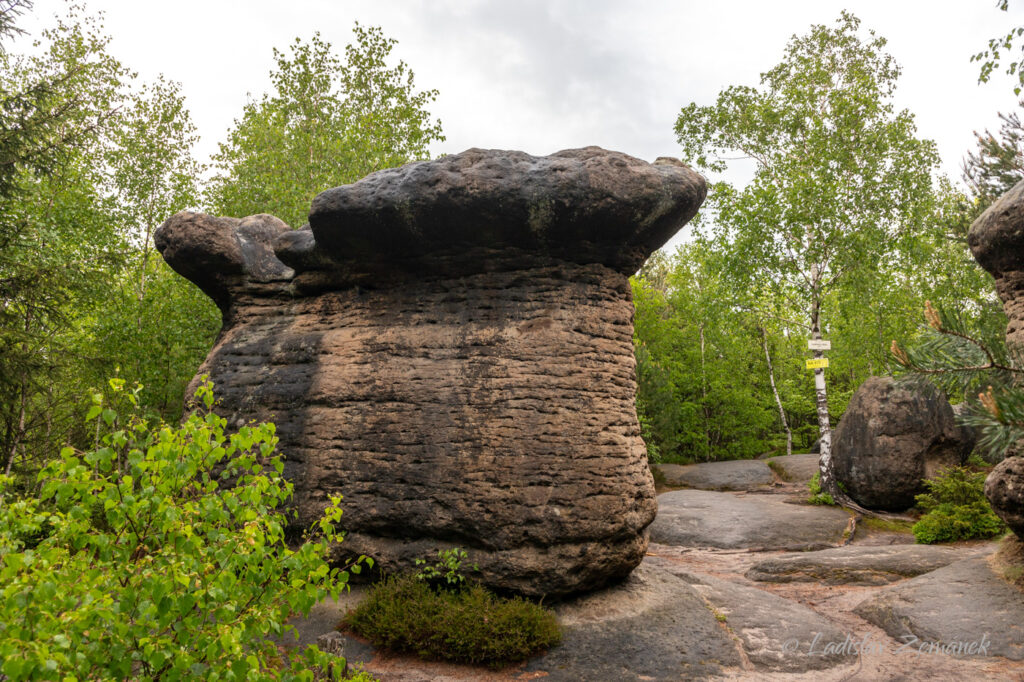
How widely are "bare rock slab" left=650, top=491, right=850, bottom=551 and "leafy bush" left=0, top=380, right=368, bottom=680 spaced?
38.4 ft

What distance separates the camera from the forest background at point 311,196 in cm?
1385

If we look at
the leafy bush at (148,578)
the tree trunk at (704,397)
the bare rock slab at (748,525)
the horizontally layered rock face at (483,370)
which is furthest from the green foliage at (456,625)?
the tree trunk at (704,397)

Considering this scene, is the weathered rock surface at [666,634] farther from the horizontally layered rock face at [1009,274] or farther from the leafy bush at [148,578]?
the leafy bush at [148,578]

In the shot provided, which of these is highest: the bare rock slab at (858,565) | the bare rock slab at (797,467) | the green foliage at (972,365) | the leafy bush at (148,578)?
the green foliage at (972,365)

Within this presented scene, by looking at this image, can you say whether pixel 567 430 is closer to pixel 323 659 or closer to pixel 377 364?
pixel 377 364

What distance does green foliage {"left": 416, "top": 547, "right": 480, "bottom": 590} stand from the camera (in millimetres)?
7500

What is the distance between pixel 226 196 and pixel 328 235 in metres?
14.1

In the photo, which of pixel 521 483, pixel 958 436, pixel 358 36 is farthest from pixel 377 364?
pixel 358 36

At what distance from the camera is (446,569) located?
25.0 feet

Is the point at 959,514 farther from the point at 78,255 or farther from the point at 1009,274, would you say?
the point at 78,255

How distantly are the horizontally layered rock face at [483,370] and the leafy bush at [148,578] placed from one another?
4.45m

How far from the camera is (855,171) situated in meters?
17.6

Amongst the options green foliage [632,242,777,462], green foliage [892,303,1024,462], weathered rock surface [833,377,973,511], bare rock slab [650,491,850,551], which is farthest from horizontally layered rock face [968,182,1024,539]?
green foliage [632,242,777,462]

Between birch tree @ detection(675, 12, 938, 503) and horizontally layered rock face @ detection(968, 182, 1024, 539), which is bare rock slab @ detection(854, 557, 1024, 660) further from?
birch tree @ detection(675, 12, 938, 503)
